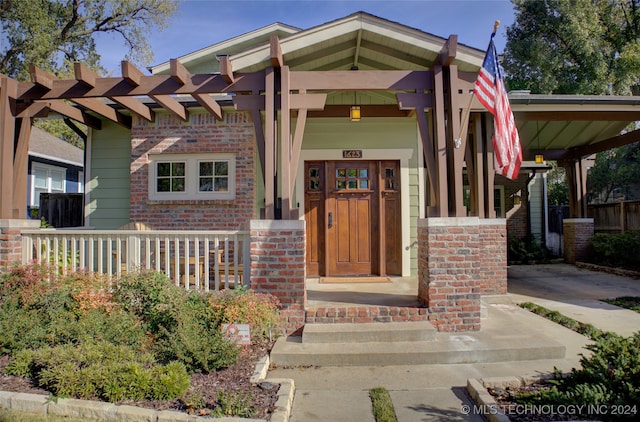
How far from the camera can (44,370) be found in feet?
10.6

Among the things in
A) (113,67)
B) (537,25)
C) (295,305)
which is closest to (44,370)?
(295,305)

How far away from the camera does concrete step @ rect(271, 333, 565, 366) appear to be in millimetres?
4035

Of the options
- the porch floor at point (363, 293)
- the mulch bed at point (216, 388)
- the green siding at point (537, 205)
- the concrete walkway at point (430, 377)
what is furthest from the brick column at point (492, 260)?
the green siding at point (537, 205)

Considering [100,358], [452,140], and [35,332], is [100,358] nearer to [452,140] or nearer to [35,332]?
[35,332]

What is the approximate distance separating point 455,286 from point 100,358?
3.71 metres

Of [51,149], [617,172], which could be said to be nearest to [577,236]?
[617,172]

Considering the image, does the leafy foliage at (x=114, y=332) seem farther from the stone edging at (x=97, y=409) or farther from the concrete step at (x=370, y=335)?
the concrete step at (x=370, y=335)

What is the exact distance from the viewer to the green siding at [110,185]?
7.34 meters

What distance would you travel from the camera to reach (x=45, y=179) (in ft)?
47.3

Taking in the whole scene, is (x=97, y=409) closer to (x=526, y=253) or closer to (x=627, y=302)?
(x=627, y=302)

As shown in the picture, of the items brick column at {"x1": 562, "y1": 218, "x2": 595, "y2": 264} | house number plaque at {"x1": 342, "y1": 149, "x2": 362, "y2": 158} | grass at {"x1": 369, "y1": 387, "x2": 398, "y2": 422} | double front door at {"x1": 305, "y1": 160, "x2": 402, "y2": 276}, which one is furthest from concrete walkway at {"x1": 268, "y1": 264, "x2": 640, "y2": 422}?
brick column at {"x1": 562, "y1": 218, "x2": 595, "y2": 264}

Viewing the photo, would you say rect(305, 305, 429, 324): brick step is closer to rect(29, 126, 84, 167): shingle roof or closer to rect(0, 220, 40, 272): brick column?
rect(0, 220, 40, 272): brick column

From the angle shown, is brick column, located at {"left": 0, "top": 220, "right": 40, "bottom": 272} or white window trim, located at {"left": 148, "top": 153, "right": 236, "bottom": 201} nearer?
brick column, located at {"left": 0, "top": 220, "right": 40, "bottom": 272}

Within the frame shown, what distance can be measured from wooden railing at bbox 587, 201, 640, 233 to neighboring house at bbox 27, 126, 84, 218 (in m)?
17.7
